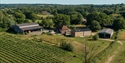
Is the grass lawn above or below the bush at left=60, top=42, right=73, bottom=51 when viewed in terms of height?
below

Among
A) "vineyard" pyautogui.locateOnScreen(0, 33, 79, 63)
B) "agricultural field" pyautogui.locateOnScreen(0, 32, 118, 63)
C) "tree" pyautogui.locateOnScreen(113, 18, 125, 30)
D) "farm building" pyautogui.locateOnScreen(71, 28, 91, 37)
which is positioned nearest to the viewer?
"vineyard" pyautogui.locateOnScreen(0, 33, 79, 63)

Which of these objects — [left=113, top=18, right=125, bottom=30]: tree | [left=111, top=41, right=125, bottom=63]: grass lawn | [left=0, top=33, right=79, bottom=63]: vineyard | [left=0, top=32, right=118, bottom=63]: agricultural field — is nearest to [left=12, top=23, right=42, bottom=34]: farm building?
[left=0, top=32, right=118, bottom=63]: agricultural field

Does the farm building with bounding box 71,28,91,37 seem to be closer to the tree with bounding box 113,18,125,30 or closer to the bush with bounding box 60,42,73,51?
the bush with bounding box 60,42,73,51

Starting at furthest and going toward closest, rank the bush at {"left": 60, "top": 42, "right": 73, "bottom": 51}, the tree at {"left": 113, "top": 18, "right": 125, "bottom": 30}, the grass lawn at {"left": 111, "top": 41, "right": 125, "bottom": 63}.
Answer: the tree at {"left": 113, "top": 18, "right": 125, "bottom": 30}
the bush at {"left": 60, "top": 42, "right": 73, "bottom": 51}
the grass lawn at {"left": 111, "top": 41, "right": 125, "bottom": 63}

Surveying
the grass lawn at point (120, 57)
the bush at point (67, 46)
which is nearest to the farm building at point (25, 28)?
the bush at point (67, 46)

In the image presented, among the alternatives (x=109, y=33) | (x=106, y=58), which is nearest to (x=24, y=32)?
(x=109, y=33)

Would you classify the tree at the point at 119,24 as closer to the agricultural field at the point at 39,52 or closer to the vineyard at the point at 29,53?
the agricultural field at the point at 39,52

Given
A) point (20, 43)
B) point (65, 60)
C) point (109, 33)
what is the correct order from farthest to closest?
point (109, 33) < point (20, 43) < point (65, 60)

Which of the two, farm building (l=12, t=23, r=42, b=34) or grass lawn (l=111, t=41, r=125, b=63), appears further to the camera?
farm building (l=12, t=23, r=42, b=34)

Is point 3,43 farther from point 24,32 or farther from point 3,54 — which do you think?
point 24,32
